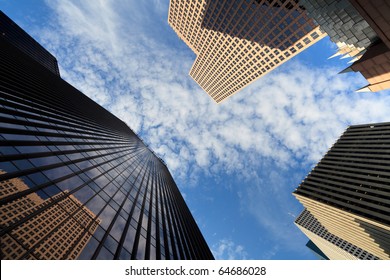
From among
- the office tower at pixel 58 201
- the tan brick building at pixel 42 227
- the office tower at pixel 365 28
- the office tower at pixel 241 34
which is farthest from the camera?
the office tower at pixel 241 34

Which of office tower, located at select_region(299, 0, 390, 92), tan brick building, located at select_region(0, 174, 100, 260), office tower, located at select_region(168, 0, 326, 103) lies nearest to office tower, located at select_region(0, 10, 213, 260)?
tan brick building, located at select_region(0, 174, 100, 260)

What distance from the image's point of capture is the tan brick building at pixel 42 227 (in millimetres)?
11328

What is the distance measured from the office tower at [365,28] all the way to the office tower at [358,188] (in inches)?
2165

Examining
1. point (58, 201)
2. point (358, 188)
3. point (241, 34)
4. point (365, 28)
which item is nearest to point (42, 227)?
point (58, 201)

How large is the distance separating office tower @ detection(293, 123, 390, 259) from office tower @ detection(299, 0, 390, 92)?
54982 millimetres

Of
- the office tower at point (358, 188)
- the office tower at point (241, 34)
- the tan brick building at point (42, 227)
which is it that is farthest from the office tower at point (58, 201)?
the office tower at point (241, 34)

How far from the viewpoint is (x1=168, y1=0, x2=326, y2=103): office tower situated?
87.2m

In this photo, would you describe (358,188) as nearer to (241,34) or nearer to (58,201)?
(241,34)

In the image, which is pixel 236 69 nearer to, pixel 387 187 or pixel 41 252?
pixel 387 187

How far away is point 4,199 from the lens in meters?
12.4

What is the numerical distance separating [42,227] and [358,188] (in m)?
84.2

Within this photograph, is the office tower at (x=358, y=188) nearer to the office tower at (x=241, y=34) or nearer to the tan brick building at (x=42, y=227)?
the office tower at (x=241, y=34)

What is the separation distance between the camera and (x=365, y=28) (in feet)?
58.6
